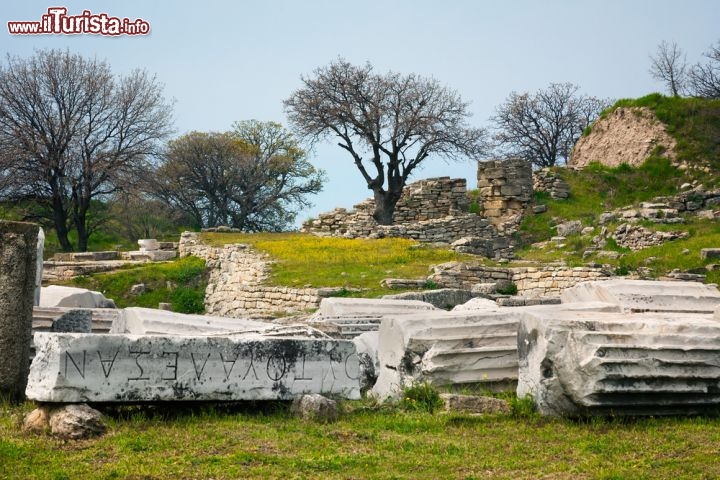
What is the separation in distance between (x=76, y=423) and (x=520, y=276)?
15.7 meters

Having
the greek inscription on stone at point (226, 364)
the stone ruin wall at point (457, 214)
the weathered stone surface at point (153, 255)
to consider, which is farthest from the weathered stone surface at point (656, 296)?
the weathered stone surface at point (153, 255)

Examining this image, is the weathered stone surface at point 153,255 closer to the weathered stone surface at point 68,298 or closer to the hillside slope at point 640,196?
the hillside slope at point 640,196

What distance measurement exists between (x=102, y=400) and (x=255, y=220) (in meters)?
42.7

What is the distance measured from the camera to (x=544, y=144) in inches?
2012

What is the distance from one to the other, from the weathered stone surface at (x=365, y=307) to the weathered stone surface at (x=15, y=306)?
16.8 feet

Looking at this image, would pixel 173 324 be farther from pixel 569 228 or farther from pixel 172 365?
pixel 569 228

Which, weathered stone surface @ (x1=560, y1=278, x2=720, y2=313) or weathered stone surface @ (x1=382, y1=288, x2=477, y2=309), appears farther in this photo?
weathered stone surface @ (x1=382, y1=288, x2=477, y2=309)

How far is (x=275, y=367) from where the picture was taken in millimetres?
7391

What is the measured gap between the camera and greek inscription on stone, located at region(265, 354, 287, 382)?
24.2 feet

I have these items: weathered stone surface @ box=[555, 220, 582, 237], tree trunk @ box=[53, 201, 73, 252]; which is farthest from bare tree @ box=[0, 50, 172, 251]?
weathered stone surface @ box=[555, 220, 582, 237]

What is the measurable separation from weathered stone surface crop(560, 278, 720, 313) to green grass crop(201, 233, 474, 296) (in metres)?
8.89

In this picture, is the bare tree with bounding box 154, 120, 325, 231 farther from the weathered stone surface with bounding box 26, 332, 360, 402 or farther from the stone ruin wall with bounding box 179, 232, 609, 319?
the weathered stone surface with bounding box 26, 332, 360, 402

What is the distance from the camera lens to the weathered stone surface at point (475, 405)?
291 inches

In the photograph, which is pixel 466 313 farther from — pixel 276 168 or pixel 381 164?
pixel 276 168
